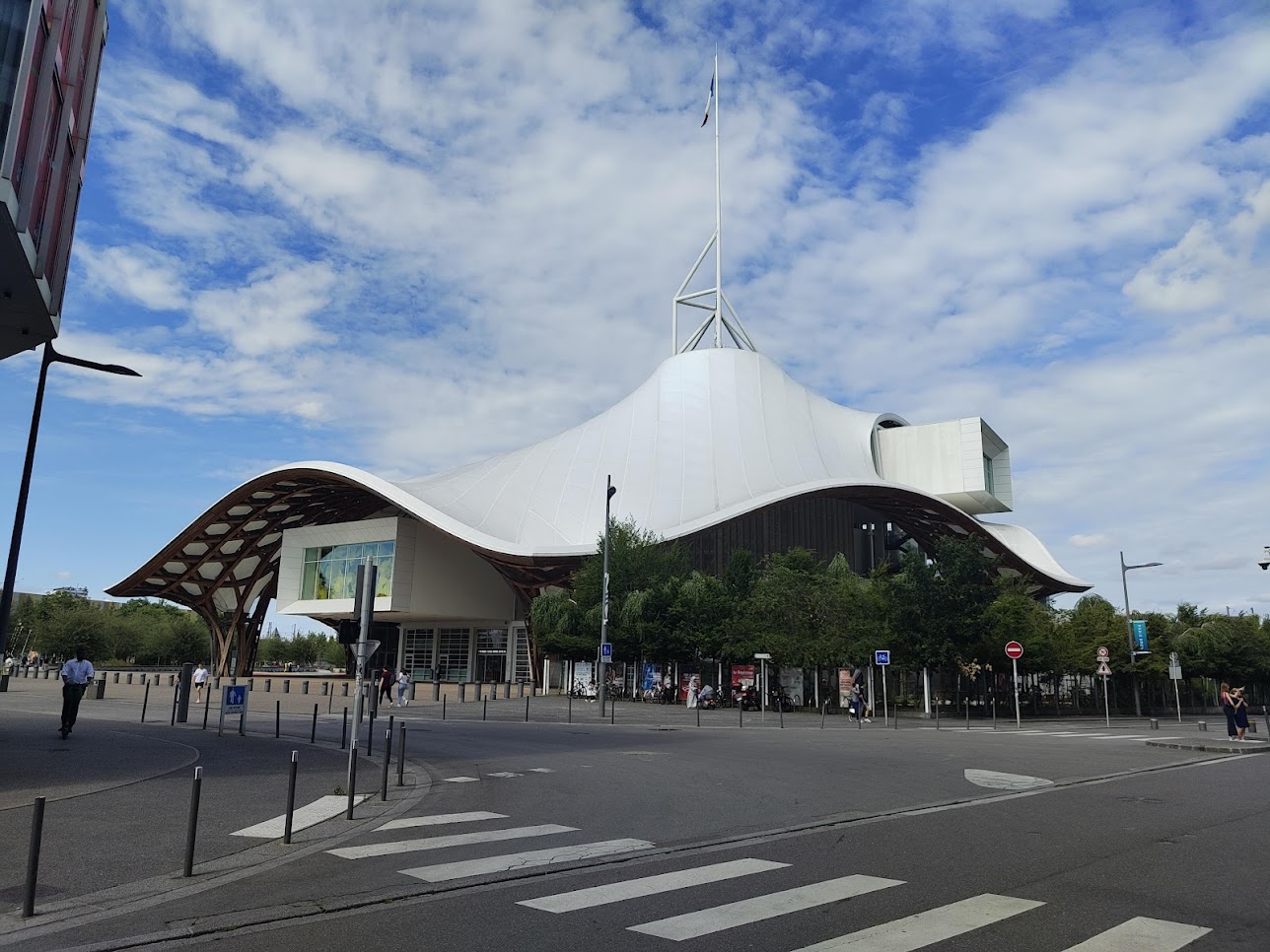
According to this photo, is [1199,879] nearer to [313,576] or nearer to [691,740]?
[691,740]

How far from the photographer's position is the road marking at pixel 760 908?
595 cm

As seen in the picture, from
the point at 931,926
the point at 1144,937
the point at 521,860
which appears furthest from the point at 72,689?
the point at 1144,937

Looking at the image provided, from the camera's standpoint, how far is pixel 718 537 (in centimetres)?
5625

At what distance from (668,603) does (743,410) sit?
2415 cm

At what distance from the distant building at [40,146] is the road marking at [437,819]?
820cm

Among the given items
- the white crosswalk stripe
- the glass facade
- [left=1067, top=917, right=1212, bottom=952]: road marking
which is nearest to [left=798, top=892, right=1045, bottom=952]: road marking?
[left=1067, top=917, right=1212, bottom=952]: road marking

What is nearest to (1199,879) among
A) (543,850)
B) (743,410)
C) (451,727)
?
(543,850)

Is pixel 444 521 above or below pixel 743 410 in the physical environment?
below

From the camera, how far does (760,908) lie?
647cm

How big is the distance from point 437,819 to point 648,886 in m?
3.96

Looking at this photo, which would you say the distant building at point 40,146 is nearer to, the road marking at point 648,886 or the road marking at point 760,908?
the road marking at point 648,886

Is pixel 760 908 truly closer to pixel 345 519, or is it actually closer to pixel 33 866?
pixel 33 866

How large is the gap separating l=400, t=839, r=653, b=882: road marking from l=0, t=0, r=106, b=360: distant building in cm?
893

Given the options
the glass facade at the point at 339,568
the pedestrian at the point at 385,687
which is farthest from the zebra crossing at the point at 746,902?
the glass facade at the point at 339,568
